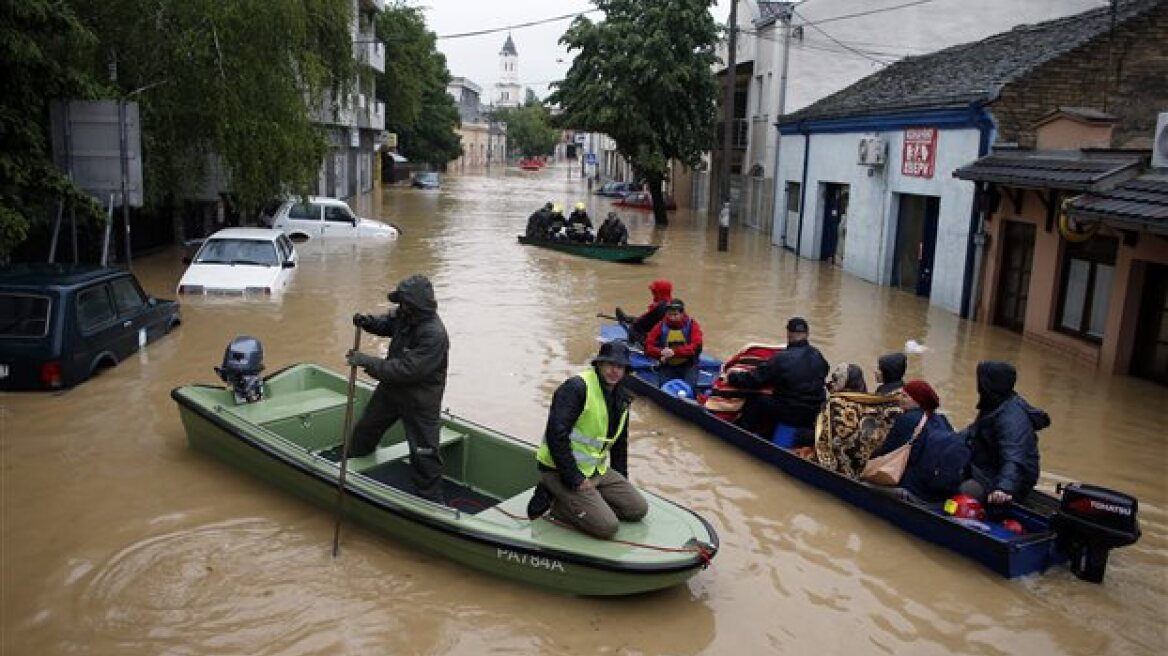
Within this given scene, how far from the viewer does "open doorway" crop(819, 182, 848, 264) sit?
1061 inches

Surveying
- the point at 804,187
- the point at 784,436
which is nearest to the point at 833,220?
the point at 804,187

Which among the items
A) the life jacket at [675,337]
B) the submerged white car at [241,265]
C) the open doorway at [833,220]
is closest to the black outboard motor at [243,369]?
the life jacket at [675,337]

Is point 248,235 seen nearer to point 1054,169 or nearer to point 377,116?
point 1054,169

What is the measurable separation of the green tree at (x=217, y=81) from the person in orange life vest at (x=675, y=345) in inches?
400

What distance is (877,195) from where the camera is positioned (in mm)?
23469

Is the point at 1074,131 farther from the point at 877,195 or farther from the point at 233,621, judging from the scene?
the point at 233,621

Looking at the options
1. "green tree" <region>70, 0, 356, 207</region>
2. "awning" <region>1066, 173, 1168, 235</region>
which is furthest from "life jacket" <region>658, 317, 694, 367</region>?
"green tree" <region>70, 0, 356, 207</region>

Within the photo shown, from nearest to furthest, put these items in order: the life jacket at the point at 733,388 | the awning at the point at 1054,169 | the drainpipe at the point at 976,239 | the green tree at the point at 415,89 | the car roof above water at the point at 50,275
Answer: the life jacket at the point at 733,388
the car roof above water at the point at 50,275
the awning at the point at 1054,169
the drainpipe at the point at 976,239
the green tree at the point at 415,89

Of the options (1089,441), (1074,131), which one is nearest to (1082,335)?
(1074,131)

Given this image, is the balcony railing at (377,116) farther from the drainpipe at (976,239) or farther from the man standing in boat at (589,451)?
the man standing in boat at (589,451)

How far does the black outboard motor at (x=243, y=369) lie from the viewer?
8.91m

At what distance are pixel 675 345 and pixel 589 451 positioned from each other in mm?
5488

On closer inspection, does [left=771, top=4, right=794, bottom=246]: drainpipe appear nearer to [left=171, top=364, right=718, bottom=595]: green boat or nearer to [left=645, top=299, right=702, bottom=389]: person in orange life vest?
[left=645, top=299, right=702, bottom=389]: person in orange life vest

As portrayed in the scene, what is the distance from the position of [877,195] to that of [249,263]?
48.3 ft
